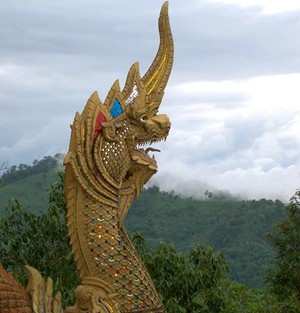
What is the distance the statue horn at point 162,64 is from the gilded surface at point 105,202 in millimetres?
205

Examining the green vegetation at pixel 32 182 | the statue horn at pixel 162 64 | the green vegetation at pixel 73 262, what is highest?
the green vegetation at pixel 32 182

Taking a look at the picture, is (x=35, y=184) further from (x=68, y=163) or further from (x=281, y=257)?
(x=68, y=163)

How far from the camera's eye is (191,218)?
77.3 feet

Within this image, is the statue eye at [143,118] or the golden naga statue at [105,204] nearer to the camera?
the golden naga statue at [105,204]

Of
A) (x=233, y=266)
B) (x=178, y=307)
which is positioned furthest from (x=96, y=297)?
(x=233, y=266)

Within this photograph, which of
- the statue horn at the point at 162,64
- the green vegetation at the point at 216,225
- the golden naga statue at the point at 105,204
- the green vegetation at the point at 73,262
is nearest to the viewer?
the golden naga statue at the point at 105,204

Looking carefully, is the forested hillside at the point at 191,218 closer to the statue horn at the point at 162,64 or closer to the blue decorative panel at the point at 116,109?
the statue horn at the point at 162,64

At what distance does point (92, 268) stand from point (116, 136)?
2.22ft

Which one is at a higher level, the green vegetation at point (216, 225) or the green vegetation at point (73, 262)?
the green vegetation at point (216, 225)

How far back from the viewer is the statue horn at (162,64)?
5004 mm

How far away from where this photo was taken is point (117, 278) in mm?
4609

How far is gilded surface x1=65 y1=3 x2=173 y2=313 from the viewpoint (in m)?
4.59

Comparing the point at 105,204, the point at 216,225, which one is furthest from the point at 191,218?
the point at 105,204

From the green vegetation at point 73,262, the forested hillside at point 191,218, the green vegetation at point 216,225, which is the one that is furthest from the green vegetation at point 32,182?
the green vegetation at point 73,262
